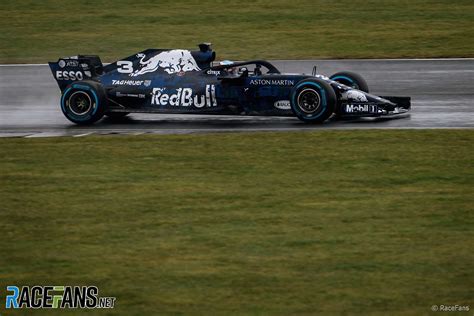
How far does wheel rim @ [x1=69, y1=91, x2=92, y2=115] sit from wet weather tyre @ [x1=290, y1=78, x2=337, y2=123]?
3691 millimetres

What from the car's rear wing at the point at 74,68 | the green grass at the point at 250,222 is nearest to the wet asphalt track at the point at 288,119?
the car's rear wing at the point at 74,68

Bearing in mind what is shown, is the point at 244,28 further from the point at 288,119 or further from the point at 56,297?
the point at 56,297

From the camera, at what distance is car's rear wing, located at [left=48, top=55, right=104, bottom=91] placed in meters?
17.8

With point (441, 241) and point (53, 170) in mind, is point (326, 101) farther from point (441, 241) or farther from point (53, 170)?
point (441, 241)

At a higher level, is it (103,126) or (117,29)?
(117,29)

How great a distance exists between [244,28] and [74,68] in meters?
11.3

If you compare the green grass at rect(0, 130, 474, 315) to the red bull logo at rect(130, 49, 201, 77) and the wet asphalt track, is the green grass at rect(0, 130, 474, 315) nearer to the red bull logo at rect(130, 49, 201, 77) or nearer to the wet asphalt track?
the wet asphalt track

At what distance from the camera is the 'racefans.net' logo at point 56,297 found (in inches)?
331

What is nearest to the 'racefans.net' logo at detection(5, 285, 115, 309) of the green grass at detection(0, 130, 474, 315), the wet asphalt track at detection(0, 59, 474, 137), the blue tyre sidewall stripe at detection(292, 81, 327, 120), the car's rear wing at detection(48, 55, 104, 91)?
the green grass at detection(0, 130, 474, 315)

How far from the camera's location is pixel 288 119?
17.5 meters

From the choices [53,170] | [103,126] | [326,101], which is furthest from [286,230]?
[103,126]

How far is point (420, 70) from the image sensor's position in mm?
22953

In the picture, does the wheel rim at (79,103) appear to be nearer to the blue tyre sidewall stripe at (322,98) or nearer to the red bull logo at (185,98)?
the red bull logo at (185,98)

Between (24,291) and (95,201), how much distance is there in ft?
10.1
